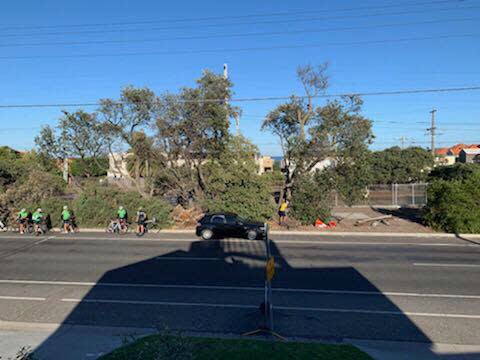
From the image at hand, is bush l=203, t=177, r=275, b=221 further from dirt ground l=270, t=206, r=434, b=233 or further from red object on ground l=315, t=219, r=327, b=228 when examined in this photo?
red object on ground l=315, t=219, r=327, b=228

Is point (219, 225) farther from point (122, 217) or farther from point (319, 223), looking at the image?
point (319, 223)

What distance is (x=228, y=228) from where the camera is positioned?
57.9 ft

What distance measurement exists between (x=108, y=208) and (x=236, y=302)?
15.8 m

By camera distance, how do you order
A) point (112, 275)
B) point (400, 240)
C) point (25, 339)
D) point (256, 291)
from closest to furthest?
point (25, 339)
point (256, 291)
point (112, 275)
point (400, 240)

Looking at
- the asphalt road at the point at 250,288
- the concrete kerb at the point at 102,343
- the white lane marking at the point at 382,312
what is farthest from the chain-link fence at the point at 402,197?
the concrete kerb at the point at 102,343

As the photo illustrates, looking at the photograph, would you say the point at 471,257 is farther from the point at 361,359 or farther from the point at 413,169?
the point at 413,169

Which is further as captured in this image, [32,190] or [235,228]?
[32,190]

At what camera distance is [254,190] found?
22.5 m

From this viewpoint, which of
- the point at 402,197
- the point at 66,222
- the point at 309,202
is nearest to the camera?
the point at 66,222

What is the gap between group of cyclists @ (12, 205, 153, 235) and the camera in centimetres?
1964

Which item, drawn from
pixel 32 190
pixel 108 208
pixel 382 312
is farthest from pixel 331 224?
pixel 32 190

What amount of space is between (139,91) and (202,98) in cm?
469

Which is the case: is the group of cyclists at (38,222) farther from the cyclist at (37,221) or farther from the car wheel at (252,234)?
the car wheel at (252,234)

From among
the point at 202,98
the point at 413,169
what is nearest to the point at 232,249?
the point at 202,98
